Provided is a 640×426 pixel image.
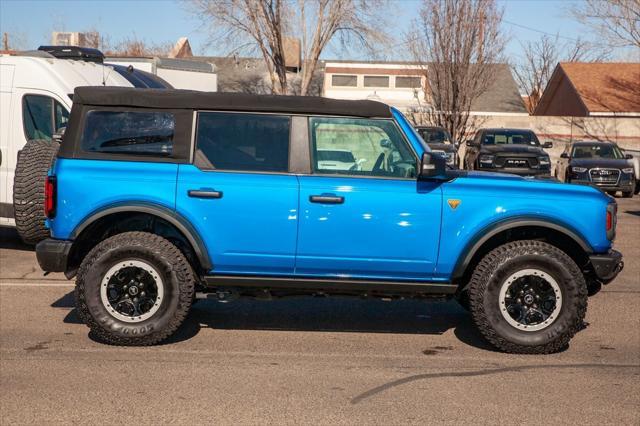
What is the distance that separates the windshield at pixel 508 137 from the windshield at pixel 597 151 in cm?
126

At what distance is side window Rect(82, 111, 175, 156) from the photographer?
6.47 metres

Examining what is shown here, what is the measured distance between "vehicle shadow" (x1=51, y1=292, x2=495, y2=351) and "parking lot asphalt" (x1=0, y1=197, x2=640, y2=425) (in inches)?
0.7

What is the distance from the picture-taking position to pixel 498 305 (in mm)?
6375

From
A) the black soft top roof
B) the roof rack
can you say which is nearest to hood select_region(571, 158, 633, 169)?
the roof rack

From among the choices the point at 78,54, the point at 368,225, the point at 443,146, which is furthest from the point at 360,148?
the point at 443,146

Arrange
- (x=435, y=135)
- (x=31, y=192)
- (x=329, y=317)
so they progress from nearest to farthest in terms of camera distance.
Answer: (x=31, y=192), (x=329, y=317), (x=435, y=135)

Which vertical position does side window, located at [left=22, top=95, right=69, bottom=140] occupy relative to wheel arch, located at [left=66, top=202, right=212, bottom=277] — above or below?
above

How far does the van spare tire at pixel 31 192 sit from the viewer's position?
23.4ft

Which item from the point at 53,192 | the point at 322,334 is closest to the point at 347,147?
the point at 322,334

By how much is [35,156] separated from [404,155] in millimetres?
3264

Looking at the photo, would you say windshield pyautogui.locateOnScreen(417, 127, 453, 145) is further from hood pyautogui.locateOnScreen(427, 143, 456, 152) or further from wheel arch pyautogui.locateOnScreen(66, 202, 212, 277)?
wheel arch pyautogui.locateOnScreen(66, 202, 212, 277)

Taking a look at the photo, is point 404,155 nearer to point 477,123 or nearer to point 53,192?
point 53,192

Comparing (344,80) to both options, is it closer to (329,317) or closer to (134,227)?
(329,317)

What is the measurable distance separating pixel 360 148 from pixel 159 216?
1652 millimetres
